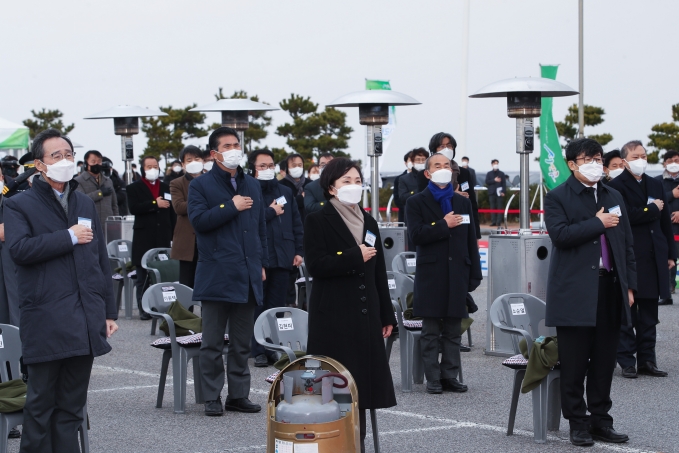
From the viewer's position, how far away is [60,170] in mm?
5230

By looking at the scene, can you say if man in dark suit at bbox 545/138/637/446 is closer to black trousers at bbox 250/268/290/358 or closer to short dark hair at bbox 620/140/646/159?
short dark hair at bbox 620/140/646/159

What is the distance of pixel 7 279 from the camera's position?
7.65 metres

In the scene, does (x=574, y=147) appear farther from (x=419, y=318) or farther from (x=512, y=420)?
(x=419, y=318)

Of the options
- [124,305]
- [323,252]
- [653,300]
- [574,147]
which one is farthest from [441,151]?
[124,305]

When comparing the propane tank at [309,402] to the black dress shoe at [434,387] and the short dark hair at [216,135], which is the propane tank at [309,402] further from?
the black dress shoe at [434,387]

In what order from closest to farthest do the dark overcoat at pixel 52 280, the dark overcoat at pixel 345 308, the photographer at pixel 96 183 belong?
the dark overcoat at pixel 52 280, the dark overcoat at pixel 345 308, the photographer at pixel 96 183

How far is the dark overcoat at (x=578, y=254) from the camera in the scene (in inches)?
246

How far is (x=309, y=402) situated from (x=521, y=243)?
561 cm

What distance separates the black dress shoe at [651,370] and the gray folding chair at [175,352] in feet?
13.1

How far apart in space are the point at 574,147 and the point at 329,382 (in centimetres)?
246

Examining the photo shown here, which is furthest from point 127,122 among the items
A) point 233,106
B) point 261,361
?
point 261,361

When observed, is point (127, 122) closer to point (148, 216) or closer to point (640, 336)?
point (148, 216)

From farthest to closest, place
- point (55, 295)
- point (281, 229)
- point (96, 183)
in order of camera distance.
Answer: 1. point (96, 183)
2. point (281, 229)
3. point (55, 295)

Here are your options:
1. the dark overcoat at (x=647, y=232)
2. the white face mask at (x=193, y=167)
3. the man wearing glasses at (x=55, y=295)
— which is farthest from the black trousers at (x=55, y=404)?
the white face mask at (x=193, y=167)
